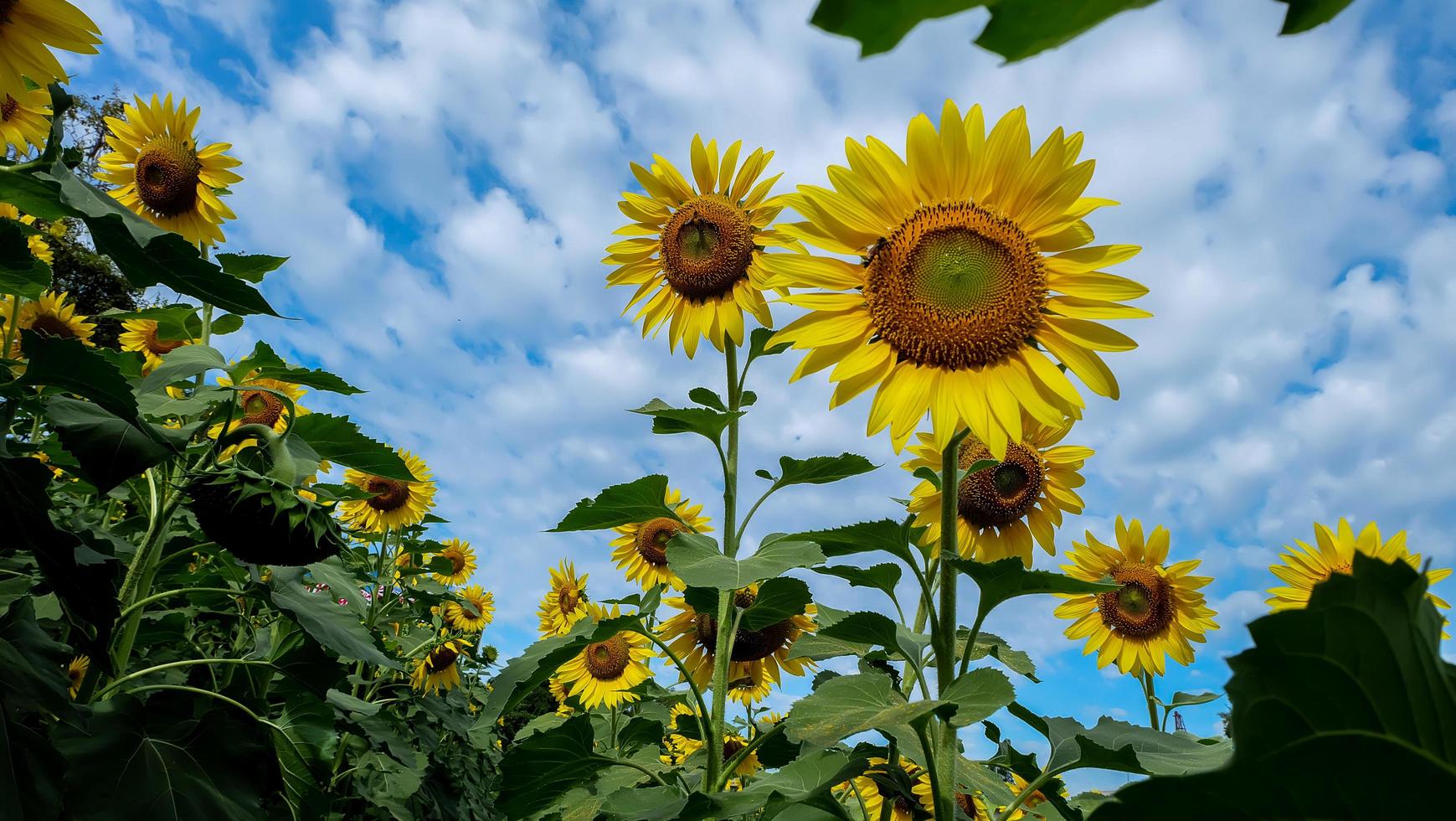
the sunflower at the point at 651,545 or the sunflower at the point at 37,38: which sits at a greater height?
the sunflower at the point at 651,545

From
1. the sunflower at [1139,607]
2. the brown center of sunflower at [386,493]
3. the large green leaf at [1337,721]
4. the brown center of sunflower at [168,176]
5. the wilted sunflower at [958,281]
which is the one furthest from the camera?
the brown center of sunflower at [386,493]

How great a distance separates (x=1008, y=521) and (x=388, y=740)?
2.86m

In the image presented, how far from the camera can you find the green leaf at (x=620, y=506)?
230 centimetres

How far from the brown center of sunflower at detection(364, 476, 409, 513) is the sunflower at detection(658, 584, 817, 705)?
3.05 metres

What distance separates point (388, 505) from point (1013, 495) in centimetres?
494

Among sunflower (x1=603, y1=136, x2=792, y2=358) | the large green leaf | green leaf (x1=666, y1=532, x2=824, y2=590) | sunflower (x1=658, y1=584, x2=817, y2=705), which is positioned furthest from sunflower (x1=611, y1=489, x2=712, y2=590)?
the large green leaf

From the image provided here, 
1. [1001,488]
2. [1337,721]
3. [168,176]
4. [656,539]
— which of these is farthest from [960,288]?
[168,176]

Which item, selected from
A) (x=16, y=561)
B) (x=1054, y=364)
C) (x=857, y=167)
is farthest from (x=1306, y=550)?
(x=16, y=561)

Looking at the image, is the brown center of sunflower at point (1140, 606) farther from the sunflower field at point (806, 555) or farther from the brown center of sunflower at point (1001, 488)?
the brown center of sunflower at point (1001, 488)

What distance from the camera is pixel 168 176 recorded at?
395cm

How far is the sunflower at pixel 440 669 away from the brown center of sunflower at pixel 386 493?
3.52ft

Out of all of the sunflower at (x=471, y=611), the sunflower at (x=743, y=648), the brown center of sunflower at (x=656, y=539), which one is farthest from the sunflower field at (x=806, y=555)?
the sunflower at (x=471, y=611)

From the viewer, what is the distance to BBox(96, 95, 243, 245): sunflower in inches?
156

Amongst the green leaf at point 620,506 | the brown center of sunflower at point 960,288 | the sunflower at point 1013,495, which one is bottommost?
the green leaf at point 620,506
